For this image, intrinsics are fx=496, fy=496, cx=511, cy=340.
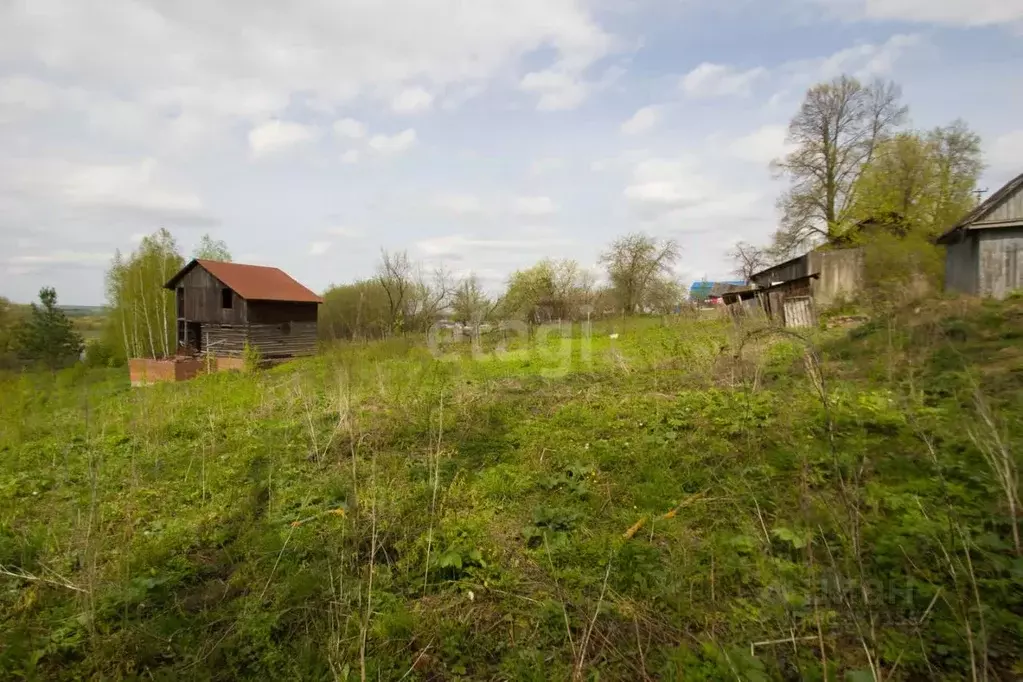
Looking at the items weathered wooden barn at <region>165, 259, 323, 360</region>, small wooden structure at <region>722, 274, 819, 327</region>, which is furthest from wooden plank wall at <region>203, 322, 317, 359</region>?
small wooden structure at <region>722, 274, 819, 327</region>

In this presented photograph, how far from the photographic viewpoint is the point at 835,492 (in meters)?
3.37

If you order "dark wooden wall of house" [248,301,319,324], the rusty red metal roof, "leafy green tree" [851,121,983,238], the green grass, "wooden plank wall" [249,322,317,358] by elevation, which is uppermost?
"leafy green tree" [851,121,983,238]

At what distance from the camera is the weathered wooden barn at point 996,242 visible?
12.4 m

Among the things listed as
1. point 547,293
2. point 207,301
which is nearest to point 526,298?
point 547,293

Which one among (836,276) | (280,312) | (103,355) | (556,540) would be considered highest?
(836,276)

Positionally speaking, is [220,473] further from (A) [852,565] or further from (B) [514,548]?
(A) [852,565]

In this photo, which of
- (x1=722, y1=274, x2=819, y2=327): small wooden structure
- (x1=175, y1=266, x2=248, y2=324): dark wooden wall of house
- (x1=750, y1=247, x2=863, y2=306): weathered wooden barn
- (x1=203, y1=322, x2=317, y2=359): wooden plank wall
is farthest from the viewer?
(x1=175, y1=266, x2=248, y2=324): dark wooden wall of house

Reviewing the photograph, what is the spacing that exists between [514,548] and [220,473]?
351 cm

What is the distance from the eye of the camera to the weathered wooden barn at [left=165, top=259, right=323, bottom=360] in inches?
953

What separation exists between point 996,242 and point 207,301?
30.4m

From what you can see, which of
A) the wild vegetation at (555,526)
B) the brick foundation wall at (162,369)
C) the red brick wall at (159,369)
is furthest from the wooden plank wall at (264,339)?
the wild vegetation at (555,526)

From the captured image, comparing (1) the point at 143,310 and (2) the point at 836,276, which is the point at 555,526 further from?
(1) the point at 143,310

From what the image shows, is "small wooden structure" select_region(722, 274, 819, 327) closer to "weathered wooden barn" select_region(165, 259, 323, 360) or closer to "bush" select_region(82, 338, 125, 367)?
"weathered wooden barn" select_region(165, 259, 323, 360)

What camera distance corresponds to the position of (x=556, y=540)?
3273mm
